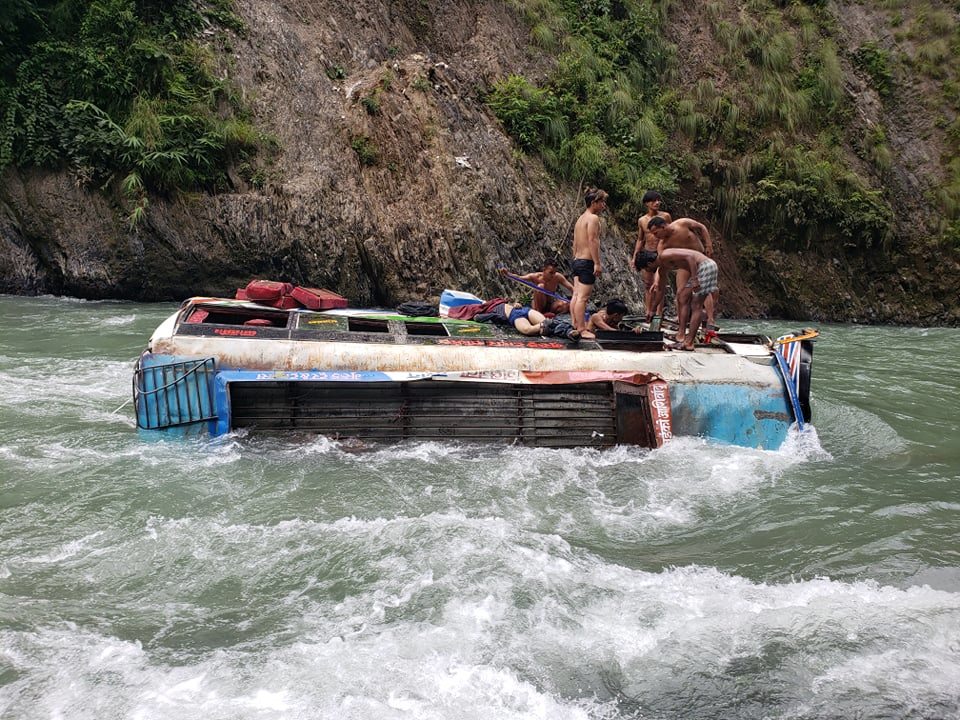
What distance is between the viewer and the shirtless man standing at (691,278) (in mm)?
7363

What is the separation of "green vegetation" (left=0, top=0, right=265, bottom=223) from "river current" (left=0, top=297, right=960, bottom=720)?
7521mm

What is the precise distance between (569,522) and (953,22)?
2017 centimetres

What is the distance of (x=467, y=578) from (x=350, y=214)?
1030 cm

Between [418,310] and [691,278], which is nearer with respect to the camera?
[691,278]

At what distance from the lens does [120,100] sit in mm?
14055

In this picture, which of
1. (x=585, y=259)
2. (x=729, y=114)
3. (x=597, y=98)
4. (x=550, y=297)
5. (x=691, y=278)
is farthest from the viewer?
(x=729, y=114)

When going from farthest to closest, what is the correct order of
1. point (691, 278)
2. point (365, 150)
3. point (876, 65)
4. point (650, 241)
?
point (876, 65) < point (365, 150) < point (650, 241) < point (691, 278)

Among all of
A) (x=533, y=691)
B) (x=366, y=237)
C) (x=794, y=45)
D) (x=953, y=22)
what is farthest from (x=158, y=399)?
(x=953, y=22)

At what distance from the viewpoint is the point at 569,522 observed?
536 centimetres

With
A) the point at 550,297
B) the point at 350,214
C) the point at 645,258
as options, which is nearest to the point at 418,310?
the point at 550,297

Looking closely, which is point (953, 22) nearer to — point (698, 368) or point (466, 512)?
point (698, 368)

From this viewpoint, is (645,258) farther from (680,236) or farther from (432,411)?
(432,411)

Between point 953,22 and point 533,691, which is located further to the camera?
point 953,22

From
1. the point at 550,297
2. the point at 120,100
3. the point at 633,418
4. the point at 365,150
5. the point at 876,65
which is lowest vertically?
the point at 633,418
